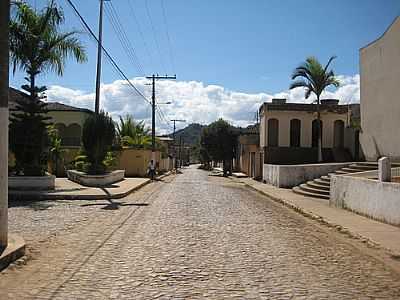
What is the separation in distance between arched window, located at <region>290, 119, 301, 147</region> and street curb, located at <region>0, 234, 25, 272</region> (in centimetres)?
3574

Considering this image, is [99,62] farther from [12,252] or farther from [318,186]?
[12,252]

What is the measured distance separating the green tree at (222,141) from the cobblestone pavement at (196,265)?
54.8 metres

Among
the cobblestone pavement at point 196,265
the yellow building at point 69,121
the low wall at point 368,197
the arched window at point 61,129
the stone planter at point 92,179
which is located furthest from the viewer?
the arched window at point 61,129

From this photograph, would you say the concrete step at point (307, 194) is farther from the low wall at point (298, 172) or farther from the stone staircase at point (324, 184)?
the low wall at point (298, 172)

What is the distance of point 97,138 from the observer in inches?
1186

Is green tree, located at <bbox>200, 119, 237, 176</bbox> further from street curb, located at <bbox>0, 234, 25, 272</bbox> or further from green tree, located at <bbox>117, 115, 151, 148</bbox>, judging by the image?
street curb, located at <bbox>0, 234, 25, 272</bbox>

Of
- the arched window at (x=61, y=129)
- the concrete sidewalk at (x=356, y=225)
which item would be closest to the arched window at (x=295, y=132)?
the arched window at (x=61, y=129)

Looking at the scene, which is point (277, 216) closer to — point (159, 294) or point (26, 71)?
point (159, 294)

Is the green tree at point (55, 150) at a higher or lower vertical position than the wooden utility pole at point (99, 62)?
lower

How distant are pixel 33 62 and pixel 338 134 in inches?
1115

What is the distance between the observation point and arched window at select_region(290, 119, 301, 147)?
44219 millimetres

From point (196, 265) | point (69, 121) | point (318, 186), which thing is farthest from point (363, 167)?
point (69, 121)

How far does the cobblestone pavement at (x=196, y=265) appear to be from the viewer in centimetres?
713

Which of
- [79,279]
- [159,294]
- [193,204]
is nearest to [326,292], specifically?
[159,294]
